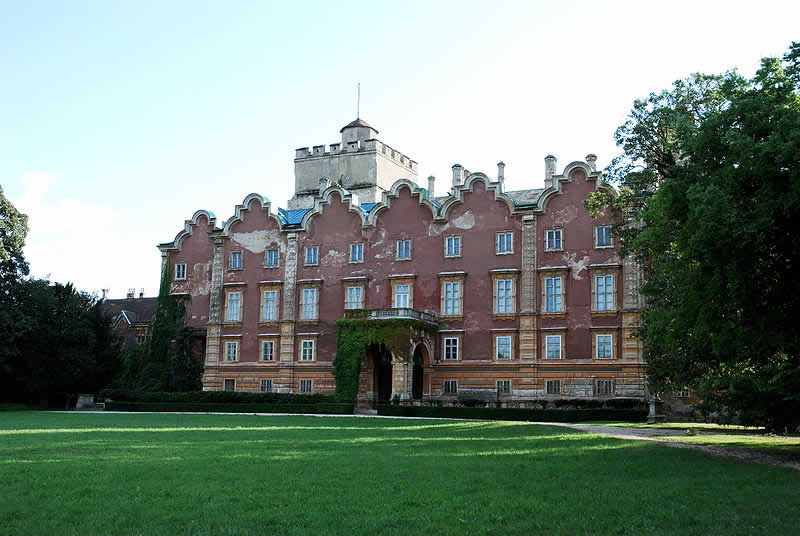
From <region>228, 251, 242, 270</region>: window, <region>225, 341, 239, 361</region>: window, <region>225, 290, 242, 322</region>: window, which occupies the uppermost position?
<region>228, 251, 242, 270</region>: window

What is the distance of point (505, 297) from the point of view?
47.9 m

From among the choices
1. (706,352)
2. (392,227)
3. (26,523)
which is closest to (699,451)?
(706,352)

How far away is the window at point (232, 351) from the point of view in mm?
54125

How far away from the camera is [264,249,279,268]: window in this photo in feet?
179

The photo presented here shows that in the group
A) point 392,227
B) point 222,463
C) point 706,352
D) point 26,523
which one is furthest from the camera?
point 392,227

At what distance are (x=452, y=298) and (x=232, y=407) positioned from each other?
14.3m

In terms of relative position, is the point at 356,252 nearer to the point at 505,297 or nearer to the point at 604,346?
the point at 505,297

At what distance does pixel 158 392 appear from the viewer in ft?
164

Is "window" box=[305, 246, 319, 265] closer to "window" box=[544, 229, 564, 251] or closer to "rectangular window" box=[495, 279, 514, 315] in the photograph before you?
"rectangular window" box=[495, 279, 514, 315]

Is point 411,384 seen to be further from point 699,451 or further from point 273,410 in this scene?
point 699,451

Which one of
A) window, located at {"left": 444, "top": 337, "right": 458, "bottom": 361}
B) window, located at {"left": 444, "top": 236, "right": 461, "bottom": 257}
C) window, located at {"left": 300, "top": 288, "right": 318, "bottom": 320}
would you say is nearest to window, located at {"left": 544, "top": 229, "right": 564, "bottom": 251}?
window, located at {"left": 444, "top": 236, "right": 461, "bottom": 257}

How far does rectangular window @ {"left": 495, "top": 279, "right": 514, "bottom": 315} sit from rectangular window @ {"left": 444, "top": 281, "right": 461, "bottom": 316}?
245 cm

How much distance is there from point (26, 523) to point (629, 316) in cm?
3905

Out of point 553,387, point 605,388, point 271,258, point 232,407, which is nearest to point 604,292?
point 605,388
